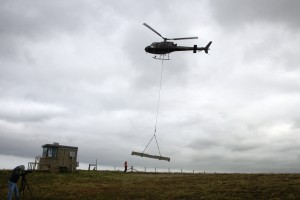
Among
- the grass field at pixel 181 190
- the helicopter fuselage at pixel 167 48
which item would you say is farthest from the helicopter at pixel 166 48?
the grass field at pixel 181 190

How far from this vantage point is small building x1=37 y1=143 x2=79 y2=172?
47594 mm

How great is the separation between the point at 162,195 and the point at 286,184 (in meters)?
9.16

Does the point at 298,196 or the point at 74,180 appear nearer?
the point at 298,196

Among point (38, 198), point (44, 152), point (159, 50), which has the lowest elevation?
point (38, 198)

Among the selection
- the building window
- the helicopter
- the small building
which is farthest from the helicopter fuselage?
the building window

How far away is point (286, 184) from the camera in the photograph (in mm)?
27422

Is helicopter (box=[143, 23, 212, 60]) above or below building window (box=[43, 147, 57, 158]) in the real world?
above

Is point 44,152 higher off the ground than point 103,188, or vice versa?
point 44,152

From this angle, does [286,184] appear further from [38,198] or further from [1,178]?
[1,178]

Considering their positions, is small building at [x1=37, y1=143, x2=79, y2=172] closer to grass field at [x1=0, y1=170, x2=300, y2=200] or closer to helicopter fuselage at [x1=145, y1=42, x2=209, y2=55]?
grass field at [x1=0, y1=170, x2=300, y2=200]

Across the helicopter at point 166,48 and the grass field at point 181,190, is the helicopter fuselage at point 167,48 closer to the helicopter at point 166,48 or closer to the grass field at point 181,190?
the helicopter at point 166,48

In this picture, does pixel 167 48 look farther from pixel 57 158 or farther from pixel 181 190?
pixel 57 158

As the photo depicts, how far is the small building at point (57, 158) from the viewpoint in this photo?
47.6 m

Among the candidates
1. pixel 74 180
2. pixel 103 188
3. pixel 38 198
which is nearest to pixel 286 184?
pixel 103 188
